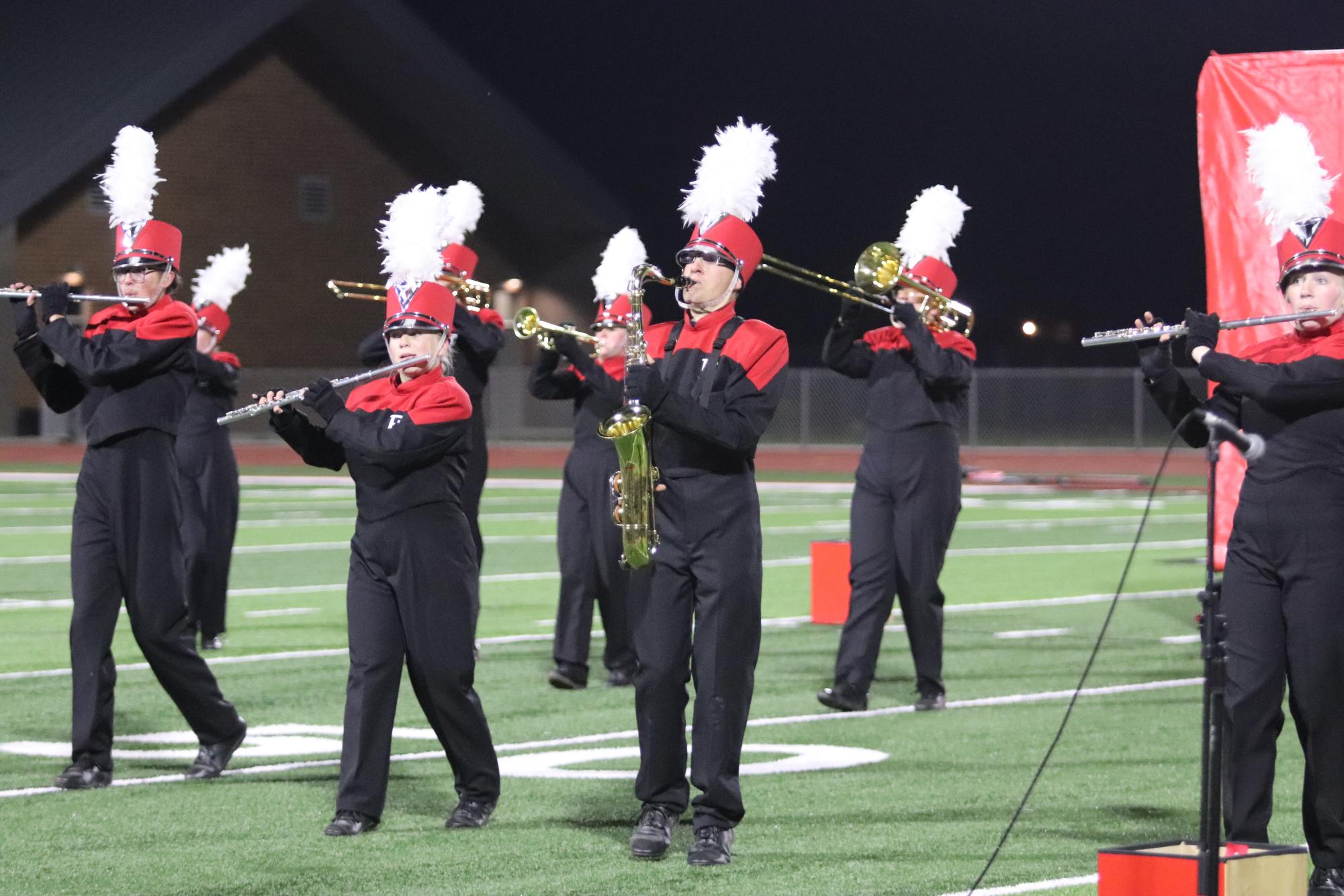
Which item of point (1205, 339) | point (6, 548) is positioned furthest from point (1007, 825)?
point (6, 548)

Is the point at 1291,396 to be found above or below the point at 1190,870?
above

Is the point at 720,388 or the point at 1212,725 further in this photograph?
the point at 720,388

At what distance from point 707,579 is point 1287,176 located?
217 cm

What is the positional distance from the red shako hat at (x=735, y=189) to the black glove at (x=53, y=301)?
2404 mm

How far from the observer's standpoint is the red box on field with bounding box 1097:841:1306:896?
5074 millimetres

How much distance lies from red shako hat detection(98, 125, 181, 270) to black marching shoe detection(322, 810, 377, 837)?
7.38ft

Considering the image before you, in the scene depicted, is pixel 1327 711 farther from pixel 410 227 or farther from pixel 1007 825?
pixel 410 227

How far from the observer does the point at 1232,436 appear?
482 centimetres

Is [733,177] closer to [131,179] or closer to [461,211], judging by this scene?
[131,179]

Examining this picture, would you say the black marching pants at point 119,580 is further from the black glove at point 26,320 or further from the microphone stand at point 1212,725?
the microphone stand at point 1212,725

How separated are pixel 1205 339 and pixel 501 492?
22875 mm

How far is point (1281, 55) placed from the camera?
38.8ft

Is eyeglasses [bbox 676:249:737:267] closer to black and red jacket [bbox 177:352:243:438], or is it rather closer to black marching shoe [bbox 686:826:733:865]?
black marching shoe [bbox 686:826:733:865]

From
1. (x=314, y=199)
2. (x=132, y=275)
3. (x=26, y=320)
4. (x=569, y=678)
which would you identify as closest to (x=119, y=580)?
(x=26, y=320)
